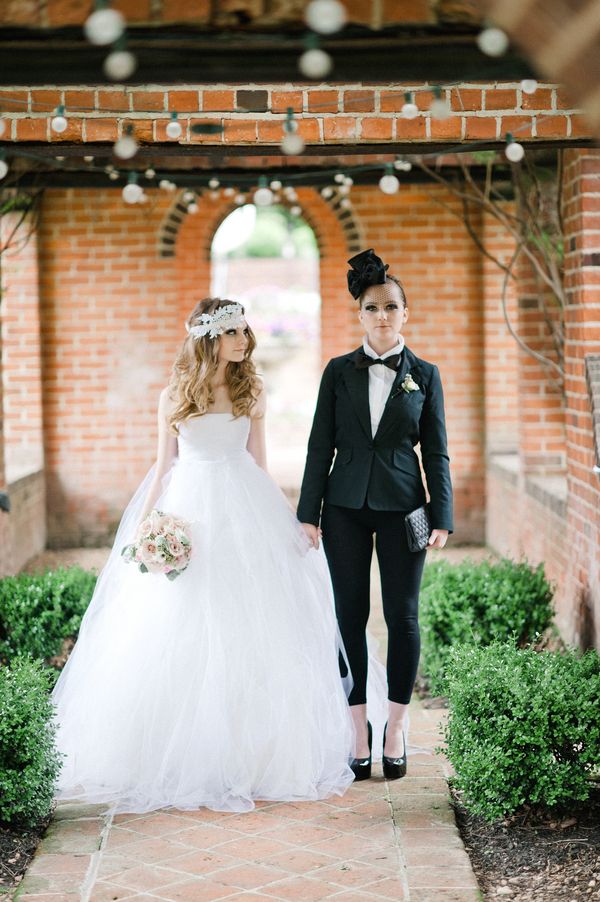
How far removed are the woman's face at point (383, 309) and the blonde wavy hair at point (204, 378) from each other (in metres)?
0.57

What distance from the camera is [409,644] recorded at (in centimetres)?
448

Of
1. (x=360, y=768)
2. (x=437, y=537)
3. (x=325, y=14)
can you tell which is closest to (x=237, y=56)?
(x=325, y=14)

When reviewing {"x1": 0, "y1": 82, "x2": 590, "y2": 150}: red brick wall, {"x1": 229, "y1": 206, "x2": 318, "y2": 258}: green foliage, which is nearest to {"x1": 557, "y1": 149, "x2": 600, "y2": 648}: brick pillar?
{"x1": 0, "y1": 82, "x2": 590, "y2": 150}: red brick wall

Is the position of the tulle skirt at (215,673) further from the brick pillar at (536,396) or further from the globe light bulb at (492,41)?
the brick pillar at (536,396)

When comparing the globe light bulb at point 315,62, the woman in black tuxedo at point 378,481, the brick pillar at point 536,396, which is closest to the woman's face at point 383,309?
the woman in black tuxedo at point 378,481

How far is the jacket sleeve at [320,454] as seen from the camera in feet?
14.8

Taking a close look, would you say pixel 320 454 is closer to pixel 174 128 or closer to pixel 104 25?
pixel 174 128

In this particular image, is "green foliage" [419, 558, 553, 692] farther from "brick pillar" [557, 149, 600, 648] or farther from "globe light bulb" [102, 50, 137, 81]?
"globe light bulb" [102, 50, 137, 81]

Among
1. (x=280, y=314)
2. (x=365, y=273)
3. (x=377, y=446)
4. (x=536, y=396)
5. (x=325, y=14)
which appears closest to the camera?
(x=325, y=14)

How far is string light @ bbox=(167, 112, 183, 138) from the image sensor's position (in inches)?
183

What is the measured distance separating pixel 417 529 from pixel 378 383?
58 centimetres

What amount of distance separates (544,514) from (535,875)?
367 centimetres

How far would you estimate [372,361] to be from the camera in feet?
14.7

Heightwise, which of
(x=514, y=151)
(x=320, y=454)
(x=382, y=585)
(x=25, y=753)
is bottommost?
(x=25, y=753)
